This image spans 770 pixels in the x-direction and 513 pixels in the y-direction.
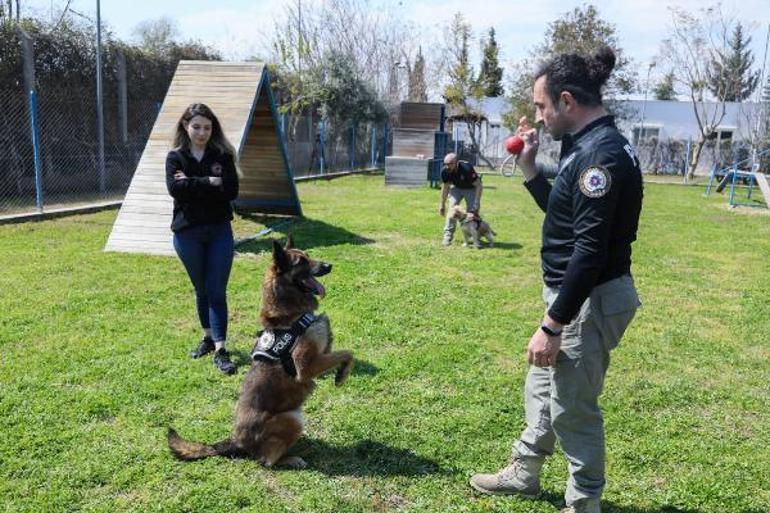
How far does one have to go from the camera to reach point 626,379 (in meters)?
4.89

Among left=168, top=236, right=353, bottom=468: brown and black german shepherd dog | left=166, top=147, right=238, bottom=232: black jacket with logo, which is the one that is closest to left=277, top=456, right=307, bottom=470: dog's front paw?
left=168, top=236, right=353, bottom=468: brown and black german shepherd dog

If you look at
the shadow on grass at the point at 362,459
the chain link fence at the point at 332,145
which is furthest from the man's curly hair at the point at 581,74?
the chain link fence at the point at 332,145

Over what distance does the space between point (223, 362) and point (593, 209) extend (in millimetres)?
3416

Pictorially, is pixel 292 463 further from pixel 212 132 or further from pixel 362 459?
pixel 212 132

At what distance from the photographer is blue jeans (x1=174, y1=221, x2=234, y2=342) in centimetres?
494

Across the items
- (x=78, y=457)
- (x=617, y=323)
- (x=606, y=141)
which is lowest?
(x=78, y=457)

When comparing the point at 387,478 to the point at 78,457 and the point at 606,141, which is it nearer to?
the point at 78,457

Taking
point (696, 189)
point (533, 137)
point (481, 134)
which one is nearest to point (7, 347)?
point (533, 137)

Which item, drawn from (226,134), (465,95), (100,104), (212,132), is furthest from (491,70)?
(212,132)

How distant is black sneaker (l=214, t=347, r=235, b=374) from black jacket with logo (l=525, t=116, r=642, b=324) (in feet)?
9.93

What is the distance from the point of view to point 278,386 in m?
3.46

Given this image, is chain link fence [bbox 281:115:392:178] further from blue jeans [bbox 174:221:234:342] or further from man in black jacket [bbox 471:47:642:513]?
man in black jacket [bbox 471:47:642:513]

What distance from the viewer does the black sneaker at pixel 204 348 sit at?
5023 mm

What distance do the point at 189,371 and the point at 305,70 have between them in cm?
2222
